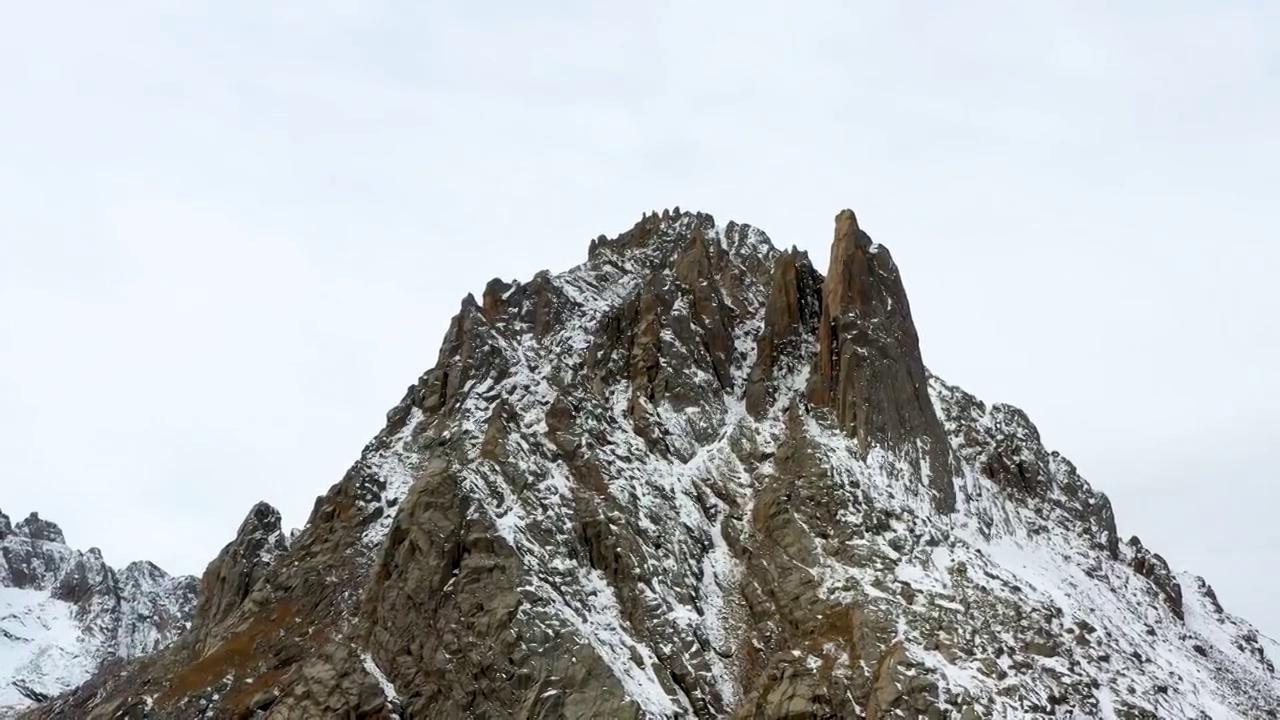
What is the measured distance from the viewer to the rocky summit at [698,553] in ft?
261

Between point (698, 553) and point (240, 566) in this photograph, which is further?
point (240, 566)

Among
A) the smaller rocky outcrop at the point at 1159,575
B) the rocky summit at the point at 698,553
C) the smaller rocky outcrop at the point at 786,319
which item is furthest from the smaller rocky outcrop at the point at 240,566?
the smaller rocky outcrop at the point at 1159,575

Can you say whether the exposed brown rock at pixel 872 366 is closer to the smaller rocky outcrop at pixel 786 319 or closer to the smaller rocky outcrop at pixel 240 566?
the smaller rocky outcrop at pixel 786 319

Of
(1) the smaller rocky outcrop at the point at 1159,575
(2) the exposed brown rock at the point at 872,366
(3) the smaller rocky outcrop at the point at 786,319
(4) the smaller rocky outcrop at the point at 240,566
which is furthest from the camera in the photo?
(1) the smaller rocky outcrop at the point at 1159,575

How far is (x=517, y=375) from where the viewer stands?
335ft

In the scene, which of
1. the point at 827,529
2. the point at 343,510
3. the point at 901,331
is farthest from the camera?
the point at 901,331

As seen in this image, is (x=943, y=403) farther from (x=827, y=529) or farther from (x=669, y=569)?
(x=669, y=569)

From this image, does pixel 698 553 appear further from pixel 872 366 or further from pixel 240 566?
pixel 240 566

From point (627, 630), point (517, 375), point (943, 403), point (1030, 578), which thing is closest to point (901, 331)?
point (943, 403)

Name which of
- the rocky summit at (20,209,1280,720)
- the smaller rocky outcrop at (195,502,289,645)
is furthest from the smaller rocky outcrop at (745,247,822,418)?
the smaller rocky outcrop at (195,502,289,645)

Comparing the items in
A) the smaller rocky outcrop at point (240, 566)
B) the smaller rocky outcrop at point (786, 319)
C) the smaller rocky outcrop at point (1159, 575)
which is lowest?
the smaller rocky outcrop at point (240, 566)

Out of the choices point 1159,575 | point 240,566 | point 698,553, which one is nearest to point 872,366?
point 698,553

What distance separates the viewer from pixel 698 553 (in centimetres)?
9100

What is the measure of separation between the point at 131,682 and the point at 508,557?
3560 centimetres
